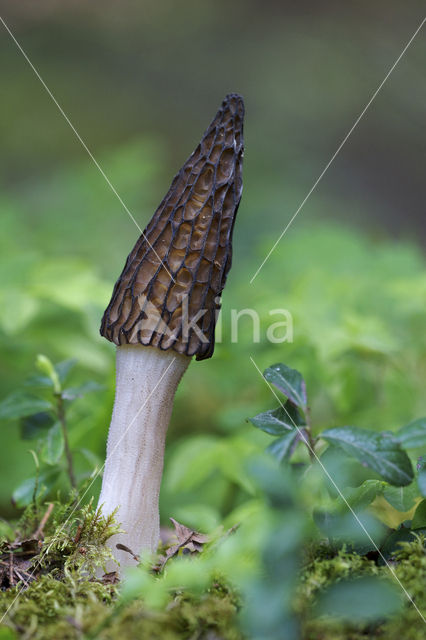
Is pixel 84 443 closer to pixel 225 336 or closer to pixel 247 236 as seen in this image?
pixel 225 336

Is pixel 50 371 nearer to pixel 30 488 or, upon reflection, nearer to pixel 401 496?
pixel 30 488

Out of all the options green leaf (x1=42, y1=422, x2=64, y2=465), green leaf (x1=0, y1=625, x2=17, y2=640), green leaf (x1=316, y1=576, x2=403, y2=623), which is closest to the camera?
green leaf (x1=316, y1=576, x2=403, y2=623)

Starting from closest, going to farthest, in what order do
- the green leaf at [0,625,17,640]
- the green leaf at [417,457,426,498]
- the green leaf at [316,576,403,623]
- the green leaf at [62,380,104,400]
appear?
the green leaf at [316,576,403,623], the green leaf at [0,625,17,640], the green leaf at [417,457,426,498], the green leaf at [62,380,104,400]

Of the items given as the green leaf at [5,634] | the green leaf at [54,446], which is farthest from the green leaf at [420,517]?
the green leaf at [54,446]

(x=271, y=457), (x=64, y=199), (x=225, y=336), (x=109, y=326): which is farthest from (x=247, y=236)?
(x=271, y=457)

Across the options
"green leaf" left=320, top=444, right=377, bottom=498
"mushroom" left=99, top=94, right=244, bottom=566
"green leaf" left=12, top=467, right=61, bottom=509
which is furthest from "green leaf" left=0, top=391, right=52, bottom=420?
"green leaf" left=320, top=444, right=377, bottom=498

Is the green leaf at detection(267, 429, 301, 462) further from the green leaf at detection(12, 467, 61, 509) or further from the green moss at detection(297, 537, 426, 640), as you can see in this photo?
the green leaf at detection(12, 467, 61, 509)
